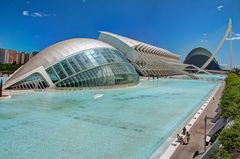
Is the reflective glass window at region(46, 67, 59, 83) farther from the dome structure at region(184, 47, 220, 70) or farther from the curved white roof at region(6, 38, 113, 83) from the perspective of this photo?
the dome structure at region(184, 47, 220, 70)

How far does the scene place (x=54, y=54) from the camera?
93.5ft

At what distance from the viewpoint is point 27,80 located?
86.0 ft

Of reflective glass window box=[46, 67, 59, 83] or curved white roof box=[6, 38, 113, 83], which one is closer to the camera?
reflective glass window box=[46, 67, 59, 83]

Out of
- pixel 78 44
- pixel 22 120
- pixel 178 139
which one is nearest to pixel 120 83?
pixel 78 44

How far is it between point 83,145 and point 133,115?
6221 millimetres

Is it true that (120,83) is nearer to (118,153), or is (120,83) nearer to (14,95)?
(14,95)

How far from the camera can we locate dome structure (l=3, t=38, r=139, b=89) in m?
26.4

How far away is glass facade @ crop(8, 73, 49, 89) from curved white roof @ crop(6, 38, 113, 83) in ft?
3.43

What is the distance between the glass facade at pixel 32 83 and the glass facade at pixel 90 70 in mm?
1136

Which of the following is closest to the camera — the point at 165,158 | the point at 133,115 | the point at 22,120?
the point at 165,158

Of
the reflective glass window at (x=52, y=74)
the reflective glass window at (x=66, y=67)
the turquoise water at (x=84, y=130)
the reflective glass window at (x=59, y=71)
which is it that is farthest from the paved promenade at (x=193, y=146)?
the reflective glass window at (x=52, y=74)

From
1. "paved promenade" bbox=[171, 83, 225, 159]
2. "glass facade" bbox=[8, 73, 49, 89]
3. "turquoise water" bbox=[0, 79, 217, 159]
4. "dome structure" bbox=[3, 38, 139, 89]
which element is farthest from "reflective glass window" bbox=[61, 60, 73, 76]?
"paved promenade" bbox=[171, 83, 225, 159]

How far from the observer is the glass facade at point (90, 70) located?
26797mm

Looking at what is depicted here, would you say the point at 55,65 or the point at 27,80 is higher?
the point at 55,65
